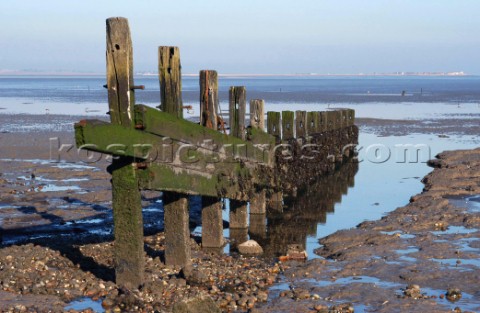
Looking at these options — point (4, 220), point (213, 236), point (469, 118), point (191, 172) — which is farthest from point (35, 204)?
point (469, 118)

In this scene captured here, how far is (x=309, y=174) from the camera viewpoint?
18953 millimetres

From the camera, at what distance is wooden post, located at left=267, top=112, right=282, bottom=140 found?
53.6 feet

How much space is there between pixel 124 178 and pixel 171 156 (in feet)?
2.89

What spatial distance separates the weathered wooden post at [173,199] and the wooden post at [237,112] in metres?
3.10

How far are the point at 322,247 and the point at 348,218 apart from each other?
3161mm

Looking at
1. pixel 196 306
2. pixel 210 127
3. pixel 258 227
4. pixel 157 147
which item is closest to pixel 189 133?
pixel 157 147

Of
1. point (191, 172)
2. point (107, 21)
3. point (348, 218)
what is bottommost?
point (348, 218)

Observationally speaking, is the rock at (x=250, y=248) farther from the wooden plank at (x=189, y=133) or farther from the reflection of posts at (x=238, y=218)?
the reflection of posts at (x=238, y=218)

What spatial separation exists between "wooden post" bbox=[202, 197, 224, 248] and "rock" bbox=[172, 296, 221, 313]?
439 cm

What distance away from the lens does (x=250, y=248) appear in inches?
448

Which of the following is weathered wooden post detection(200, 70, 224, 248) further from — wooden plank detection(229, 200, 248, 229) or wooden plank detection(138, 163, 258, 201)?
wooden plank detection(229, 200, 248, 229)

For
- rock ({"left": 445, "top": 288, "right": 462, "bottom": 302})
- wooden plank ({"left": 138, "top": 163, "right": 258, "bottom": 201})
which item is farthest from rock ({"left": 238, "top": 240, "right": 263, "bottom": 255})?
rock ({"left": 445, "top": 288, "right": 462, "bottom": 302})

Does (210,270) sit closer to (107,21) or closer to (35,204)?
(107,21)

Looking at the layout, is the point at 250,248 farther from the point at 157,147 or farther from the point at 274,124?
the point at 274,124
